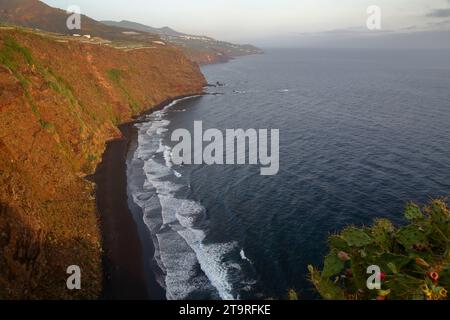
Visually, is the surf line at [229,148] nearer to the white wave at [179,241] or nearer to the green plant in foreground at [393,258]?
the white wave at [179,241]

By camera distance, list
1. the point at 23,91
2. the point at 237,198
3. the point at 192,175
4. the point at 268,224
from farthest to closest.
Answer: the point at 192,175
the point at 237,198
the point at 23,91
the point at 268,224

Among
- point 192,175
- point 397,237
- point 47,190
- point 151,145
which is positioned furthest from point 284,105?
point 397,237

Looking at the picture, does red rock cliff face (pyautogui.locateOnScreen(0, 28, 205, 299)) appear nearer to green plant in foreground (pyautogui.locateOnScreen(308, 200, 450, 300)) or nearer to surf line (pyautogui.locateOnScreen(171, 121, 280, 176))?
surf line (pyautogui.locateOnScreen(171, 121, 280, 176))

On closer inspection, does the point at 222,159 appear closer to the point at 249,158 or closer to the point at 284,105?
the point at 249,158

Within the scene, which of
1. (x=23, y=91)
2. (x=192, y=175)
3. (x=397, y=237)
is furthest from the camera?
(x=192, y=175)

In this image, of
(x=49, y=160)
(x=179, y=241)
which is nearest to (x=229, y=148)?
Result: (x=179, y=241)

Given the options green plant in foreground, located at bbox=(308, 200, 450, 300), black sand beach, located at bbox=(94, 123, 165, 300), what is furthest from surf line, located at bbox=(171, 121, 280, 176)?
green plant in foreground, located at bbox=(308, 200, 450, 300)
